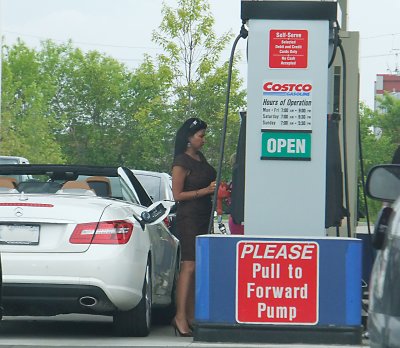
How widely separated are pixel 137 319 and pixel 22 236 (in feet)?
4.02

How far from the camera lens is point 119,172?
11797mm

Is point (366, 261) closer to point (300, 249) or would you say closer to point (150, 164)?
point (300, 249)

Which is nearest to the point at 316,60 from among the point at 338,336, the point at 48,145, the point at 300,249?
the point at 300,249

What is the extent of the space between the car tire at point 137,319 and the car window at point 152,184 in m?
9.05

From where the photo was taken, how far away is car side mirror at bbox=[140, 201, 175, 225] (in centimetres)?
1127

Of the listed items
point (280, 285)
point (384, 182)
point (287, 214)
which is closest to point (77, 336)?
point (280, 285)

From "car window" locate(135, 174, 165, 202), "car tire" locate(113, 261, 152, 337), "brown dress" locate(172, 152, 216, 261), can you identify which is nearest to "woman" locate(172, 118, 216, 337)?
"brown dress" locate(172, 152, 216, 261)

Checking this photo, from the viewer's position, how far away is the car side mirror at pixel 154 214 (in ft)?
37.0

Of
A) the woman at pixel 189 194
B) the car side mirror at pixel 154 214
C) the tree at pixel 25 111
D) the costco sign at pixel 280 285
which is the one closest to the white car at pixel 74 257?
the car side mirror at pixel 154 214

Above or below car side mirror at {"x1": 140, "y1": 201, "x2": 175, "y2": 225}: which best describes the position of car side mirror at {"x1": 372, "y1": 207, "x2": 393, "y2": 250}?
above

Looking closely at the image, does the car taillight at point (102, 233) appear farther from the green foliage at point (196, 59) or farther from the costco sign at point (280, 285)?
the green foliage at point (196, 59)

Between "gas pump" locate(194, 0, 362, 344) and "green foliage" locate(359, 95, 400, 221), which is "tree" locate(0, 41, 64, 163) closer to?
"green foliage" locate(359, 95, 400, 221)

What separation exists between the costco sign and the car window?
9.69 m

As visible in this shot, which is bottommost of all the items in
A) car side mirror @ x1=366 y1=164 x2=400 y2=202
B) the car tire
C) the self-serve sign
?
the car tire
